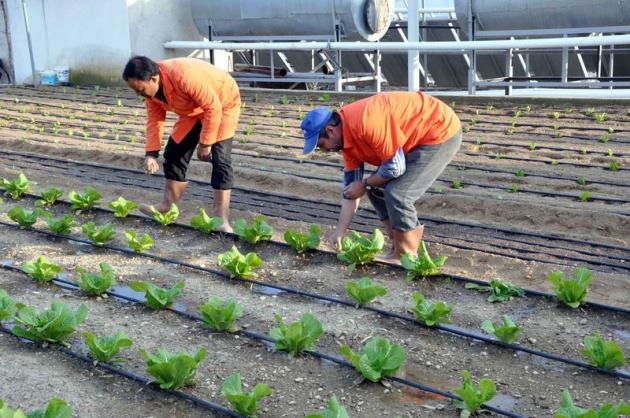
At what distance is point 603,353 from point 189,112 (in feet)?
11.3

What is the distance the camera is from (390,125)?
4695 mm

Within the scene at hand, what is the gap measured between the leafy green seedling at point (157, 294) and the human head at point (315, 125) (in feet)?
3.70

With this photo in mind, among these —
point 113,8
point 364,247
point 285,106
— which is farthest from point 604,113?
point 113,8

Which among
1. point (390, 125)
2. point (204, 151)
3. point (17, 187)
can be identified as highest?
point (390, 125)

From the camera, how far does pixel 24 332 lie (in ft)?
13.8

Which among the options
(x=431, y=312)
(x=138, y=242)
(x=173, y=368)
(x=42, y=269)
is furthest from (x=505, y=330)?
(x=42, y=269)

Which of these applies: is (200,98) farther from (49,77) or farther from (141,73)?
(49,77)

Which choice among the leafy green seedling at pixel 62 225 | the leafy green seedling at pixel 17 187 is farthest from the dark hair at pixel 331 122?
the leafy green seedling at pixel 17 187

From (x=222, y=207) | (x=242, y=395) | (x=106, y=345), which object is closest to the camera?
(x=242, y=395)

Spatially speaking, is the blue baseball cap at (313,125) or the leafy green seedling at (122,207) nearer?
the blue baseball cap at (313,125)

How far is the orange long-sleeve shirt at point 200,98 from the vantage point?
572cm

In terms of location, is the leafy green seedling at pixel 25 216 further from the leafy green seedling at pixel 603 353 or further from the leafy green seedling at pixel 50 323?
the leafy green seedling at pixel 603 353

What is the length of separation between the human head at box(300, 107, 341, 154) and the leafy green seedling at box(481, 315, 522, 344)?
4.58 ft

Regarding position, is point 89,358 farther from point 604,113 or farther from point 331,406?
point 604,113
